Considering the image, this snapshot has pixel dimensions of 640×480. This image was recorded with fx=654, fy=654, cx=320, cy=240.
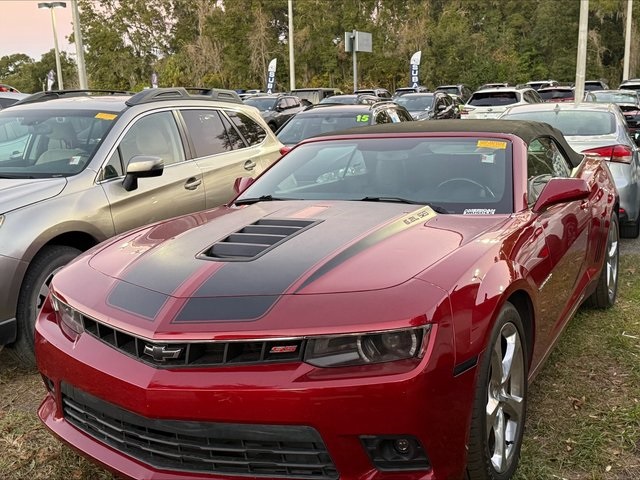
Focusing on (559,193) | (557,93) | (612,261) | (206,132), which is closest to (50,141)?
(206,132)

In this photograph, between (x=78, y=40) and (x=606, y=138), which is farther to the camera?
(x=78, y=40)

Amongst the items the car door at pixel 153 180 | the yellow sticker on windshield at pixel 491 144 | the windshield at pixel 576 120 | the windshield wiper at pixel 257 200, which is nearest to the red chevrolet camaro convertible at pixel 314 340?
the yellow sticker on windshield at pixel 491 144

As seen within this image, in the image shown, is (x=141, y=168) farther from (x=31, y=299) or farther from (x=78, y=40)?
(x=78, y=40)

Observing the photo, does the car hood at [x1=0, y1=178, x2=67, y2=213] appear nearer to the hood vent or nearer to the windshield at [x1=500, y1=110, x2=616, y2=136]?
the hood vent

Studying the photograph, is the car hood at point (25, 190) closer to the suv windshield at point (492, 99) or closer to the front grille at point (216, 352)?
the front grille at point (216, 352)

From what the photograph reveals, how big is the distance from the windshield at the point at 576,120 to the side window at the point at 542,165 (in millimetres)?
3455

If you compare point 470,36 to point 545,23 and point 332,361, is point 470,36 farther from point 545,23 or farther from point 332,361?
point 332,361

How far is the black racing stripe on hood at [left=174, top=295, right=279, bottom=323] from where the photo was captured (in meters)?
2.28

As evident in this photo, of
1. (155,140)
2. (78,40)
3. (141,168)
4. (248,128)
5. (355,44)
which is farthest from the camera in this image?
(355,44)

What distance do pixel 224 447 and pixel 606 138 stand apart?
262 inches

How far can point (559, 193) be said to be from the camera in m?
3.30

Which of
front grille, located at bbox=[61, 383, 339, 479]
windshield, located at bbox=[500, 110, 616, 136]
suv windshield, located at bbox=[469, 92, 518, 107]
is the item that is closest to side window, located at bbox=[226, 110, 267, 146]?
windshield, located at bbox=[500, 110, 616, 136]

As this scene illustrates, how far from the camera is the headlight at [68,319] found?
8.84 ft

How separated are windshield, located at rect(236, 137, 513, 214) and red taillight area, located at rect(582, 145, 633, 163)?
357 centimetres
